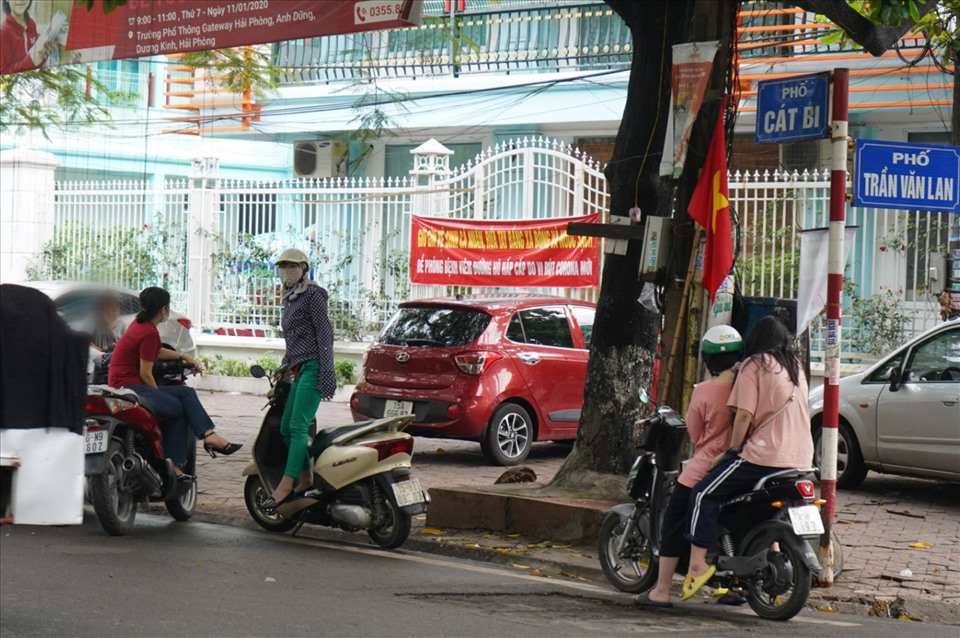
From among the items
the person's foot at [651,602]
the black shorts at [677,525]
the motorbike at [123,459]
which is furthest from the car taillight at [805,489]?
the motorbike at [123,459]

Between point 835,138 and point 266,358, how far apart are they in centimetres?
1247

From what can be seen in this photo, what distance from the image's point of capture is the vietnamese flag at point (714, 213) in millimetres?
8250

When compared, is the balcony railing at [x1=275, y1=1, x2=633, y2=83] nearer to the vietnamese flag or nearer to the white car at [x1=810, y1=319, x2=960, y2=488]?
the white car at [x1=810, y1=319, x2=960, y2=488]

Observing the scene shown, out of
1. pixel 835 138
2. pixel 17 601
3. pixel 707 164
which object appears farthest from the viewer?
pixel 707 164

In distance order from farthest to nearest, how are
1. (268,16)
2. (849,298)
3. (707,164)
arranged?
(849,298), (268,16), (707,164)

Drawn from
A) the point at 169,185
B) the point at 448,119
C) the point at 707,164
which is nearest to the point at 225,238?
the point at 169,185

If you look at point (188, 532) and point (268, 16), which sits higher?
point (268, 16)

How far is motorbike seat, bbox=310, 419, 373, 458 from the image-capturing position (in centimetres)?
860

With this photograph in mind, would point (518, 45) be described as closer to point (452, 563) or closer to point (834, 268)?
point (834, 268)

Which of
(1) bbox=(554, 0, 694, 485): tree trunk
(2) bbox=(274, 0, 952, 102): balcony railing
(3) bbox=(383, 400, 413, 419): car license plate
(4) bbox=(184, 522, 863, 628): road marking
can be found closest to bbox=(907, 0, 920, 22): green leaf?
(1) bbox=(554, 0, 694, 485): tree trunk

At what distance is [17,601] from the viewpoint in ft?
21.1

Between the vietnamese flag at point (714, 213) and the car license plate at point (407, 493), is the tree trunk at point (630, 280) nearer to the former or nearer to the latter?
the vietnamese flag at point (714, 213)

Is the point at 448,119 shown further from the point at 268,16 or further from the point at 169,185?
the point at 268,16

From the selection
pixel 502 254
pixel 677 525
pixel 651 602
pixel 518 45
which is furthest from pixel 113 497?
pixel 518 45
